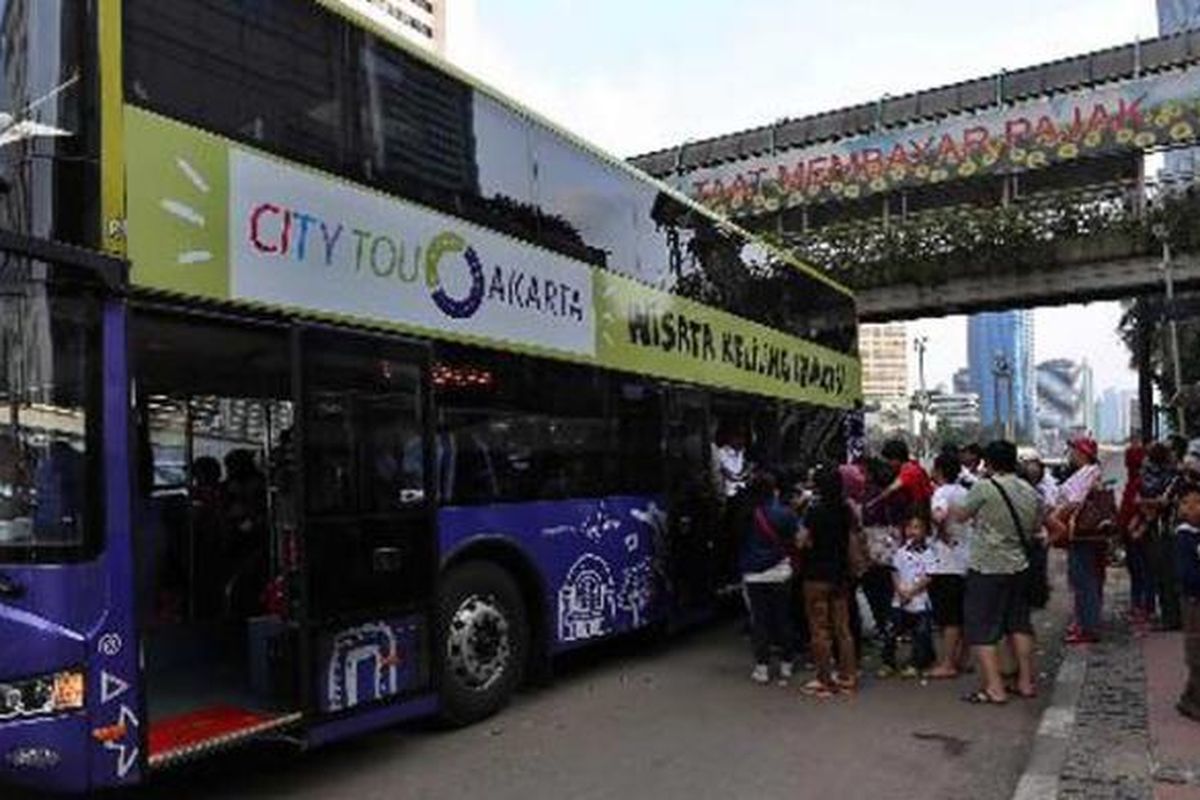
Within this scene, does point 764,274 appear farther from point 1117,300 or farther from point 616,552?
point 1117,300

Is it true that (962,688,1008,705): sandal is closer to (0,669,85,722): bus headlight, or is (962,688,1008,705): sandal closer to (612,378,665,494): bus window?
(612,378,665,494): bus window

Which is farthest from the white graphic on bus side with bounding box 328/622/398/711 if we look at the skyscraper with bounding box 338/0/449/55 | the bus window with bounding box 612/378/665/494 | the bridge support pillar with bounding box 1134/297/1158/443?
the skyscraper with bounding box 338/0/449/55

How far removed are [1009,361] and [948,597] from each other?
64587 mm

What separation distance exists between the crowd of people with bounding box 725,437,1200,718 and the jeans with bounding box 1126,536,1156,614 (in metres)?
0.27

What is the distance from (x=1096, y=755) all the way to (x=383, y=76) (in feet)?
17.4

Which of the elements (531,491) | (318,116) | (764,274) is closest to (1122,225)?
(764,274)

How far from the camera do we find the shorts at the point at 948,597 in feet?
31.1

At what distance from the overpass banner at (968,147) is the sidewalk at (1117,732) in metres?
26.1

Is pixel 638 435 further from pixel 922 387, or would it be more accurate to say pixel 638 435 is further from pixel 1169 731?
pixel 922 387

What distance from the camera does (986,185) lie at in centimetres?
3588

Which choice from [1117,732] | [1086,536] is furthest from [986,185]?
[1117,732]

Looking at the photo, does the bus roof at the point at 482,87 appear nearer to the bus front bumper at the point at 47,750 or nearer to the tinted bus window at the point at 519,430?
the tinted bus window at the point at 519,430

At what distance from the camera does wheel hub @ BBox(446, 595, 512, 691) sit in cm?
770

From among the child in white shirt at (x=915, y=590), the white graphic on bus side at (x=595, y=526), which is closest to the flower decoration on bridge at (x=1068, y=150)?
the child in white shirt at (x=915, y=590)
